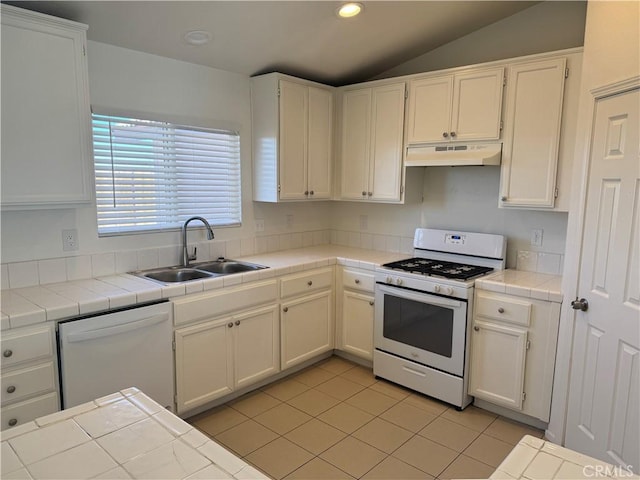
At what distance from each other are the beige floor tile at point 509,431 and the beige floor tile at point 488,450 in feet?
0.17

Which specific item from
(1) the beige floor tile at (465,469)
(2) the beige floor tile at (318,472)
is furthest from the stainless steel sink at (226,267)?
(1) the beige floor tile at (465,469)

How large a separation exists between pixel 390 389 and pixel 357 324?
0.57 metres

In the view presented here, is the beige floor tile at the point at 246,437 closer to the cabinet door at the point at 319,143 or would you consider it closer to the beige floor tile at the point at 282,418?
the beige floor tile at the point at 282,418

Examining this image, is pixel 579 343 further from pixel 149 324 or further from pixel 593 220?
pixel 149 324

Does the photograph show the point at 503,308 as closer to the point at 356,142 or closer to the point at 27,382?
the point at 356,142

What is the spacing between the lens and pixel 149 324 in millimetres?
2422

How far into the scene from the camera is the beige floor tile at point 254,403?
2.94 meters

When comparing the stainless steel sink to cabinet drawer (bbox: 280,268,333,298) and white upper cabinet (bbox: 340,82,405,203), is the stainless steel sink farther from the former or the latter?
white upper cabinet (bbox: 340,82,405,203)

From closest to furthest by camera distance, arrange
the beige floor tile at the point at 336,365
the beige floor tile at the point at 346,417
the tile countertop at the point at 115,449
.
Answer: the tile countertop at the point at 115,449
the beige floor tile at the point at 346,417
the beige floor tile at the point at 336,365

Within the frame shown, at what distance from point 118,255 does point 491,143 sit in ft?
8.65

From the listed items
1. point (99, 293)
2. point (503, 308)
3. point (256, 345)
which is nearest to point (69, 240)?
point (99, 293)

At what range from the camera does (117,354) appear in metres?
2.32

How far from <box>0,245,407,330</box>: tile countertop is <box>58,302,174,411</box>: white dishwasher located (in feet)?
0.20

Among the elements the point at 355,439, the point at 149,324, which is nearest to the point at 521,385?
the point at 355,439
